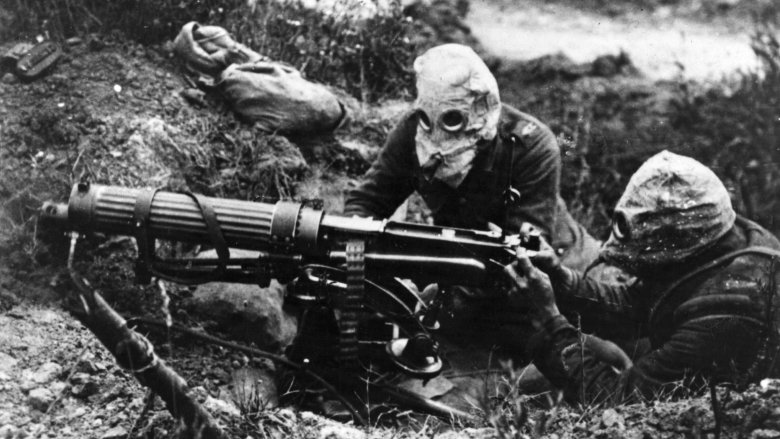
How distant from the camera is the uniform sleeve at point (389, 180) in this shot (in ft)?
17.2

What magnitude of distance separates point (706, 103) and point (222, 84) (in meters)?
4.35

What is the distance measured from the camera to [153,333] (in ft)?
15.3

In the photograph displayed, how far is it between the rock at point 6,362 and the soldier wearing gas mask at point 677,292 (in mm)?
2345

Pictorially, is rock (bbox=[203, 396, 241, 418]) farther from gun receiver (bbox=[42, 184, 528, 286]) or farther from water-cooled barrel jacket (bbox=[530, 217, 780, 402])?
water-cooled barrel jacket (bbox=[530, 217, 780, 402])

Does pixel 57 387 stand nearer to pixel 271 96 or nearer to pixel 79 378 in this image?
pixel 79 378

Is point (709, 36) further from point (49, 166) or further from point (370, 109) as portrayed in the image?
point (49, 166)

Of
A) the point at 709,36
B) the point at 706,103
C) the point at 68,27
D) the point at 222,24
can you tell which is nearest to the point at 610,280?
the point at 706,103

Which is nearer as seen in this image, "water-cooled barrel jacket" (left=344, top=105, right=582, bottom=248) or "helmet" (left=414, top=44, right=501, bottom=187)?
"helmet" (left=414, top=44, right=501, bottom=187)

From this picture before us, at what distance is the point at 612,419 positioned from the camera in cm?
354

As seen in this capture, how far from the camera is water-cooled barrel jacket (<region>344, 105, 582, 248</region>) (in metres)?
4.96

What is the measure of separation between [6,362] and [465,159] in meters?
2.54

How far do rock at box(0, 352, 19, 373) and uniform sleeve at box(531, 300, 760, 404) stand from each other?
249 centimetres

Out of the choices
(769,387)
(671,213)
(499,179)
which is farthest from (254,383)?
(769,387)

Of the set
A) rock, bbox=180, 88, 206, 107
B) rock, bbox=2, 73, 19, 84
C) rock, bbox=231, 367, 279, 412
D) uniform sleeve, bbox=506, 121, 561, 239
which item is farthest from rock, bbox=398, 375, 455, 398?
rock, bbox=2, 73, 19, 84
